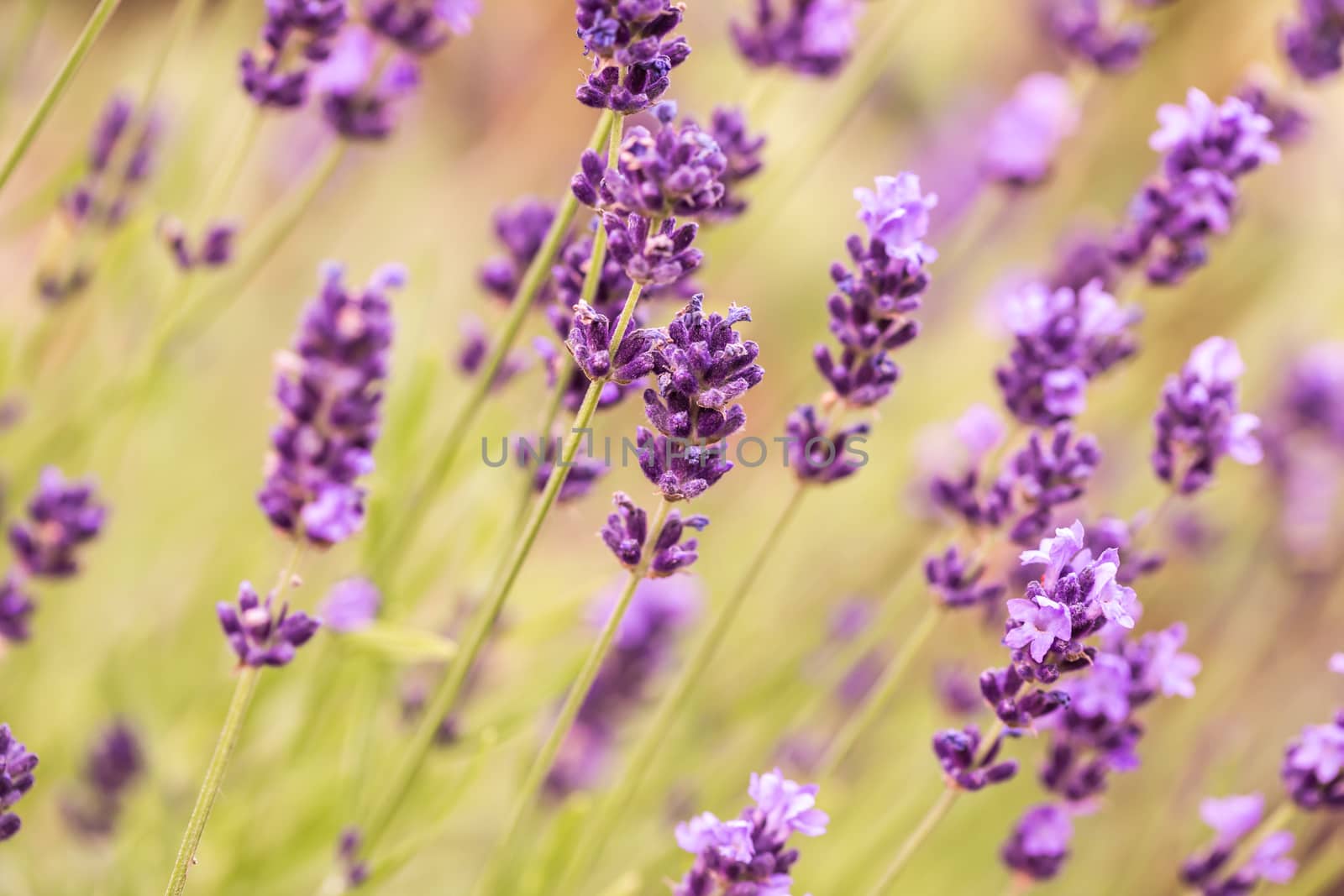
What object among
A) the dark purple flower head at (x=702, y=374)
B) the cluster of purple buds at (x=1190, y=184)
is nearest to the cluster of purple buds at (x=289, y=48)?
the dark purple flower head at (x=702, y=374)

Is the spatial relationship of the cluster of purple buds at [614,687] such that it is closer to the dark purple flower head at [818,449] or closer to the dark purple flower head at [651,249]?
the dark purple flower head at [818,449]

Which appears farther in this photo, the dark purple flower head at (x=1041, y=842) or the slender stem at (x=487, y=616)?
the dark purple flower head at (x=1041, y=842)

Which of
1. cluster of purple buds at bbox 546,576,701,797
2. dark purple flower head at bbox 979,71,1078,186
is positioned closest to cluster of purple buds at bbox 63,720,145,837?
cluster of purple buds at bbox 546,576,701,797

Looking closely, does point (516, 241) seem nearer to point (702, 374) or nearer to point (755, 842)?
point (702, 374)

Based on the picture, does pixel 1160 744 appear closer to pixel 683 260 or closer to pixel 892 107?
pixel 683 260

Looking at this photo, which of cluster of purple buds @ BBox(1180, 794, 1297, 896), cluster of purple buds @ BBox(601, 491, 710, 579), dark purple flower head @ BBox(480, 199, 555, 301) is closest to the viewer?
cluster of purple buds @ BBox(601, 491, 710, 579)

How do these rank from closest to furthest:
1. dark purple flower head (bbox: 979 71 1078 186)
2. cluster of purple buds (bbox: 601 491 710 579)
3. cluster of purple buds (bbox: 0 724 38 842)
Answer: cluster of purple buds (bbox: 0 724 38 842) → cluster of purple buds (bbox: 601 491 710 579) → dark purple flower head (bbox: 979 71 1078 186)

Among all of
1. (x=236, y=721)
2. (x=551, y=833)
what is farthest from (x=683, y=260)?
(x=551, y=833)

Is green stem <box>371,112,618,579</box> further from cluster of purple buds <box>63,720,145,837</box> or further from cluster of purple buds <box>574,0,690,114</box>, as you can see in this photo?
cluster of purple buds <box>63,720,145,837</box>
